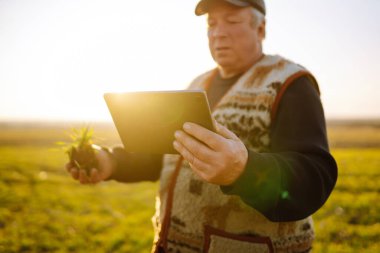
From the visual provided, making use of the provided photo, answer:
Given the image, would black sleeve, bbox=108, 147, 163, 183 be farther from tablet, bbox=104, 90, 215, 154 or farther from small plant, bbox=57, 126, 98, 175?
tablet, bbox=104, 90, 215, 154

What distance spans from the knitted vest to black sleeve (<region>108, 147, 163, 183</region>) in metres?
0.70

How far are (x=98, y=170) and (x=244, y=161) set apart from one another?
1.66 metres

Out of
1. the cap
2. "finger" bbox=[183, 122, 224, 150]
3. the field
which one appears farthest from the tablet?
the cap

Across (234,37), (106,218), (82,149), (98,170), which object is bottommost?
(106,218)

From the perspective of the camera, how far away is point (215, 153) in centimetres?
144

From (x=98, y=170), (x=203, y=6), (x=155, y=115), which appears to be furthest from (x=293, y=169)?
(x=98, y=170)

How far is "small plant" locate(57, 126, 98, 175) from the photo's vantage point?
2.61 metres

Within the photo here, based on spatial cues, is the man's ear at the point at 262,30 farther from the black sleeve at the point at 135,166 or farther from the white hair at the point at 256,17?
the black sleeve at the point at 135,166

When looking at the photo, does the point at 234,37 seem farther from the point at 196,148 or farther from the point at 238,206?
the point at 196,148

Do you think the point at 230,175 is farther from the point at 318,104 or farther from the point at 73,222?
the point at 73,222

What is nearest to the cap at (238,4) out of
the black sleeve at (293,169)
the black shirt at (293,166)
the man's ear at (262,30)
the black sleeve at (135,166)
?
the man's ear at (262,30)

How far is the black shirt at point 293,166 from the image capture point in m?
1.58

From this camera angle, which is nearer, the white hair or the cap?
the cap

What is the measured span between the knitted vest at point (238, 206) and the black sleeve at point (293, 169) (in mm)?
178
